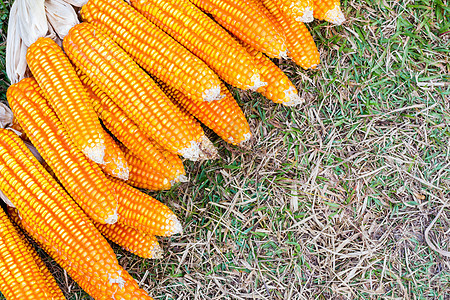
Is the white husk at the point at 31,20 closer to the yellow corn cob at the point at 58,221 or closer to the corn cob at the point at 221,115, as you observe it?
the yellow corn cob at the point at 58,221

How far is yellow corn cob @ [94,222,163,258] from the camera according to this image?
2.73 m

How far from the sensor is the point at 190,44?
2.65 meters

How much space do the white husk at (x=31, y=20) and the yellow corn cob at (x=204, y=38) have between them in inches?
27.2

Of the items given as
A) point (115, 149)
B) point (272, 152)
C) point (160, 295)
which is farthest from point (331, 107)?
point (160, 295)

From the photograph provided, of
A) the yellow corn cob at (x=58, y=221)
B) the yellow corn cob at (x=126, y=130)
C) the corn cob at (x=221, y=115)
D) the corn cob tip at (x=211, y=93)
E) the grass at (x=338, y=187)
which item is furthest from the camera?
the grass at (x=338, y=187)

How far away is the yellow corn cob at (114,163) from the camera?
2.54 m

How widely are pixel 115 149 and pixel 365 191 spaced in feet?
6.62

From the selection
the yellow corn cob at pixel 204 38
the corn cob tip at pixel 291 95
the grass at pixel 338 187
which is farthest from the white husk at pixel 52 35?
the corn cob tip at pixel 291 95

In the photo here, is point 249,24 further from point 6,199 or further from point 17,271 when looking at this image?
point 17,271

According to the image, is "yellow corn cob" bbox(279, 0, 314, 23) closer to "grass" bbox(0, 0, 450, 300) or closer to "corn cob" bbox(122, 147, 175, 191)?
"grass" bbox(0, 0, 450, 300)

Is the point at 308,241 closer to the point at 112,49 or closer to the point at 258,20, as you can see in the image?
the point at 258,20

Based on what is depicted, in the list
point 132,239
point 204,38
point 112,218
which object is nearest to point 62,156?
point 112,218

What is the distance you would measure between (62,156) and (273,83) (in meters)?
1.58

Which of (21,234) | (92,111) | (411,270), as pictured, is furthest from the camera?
(411,270)
